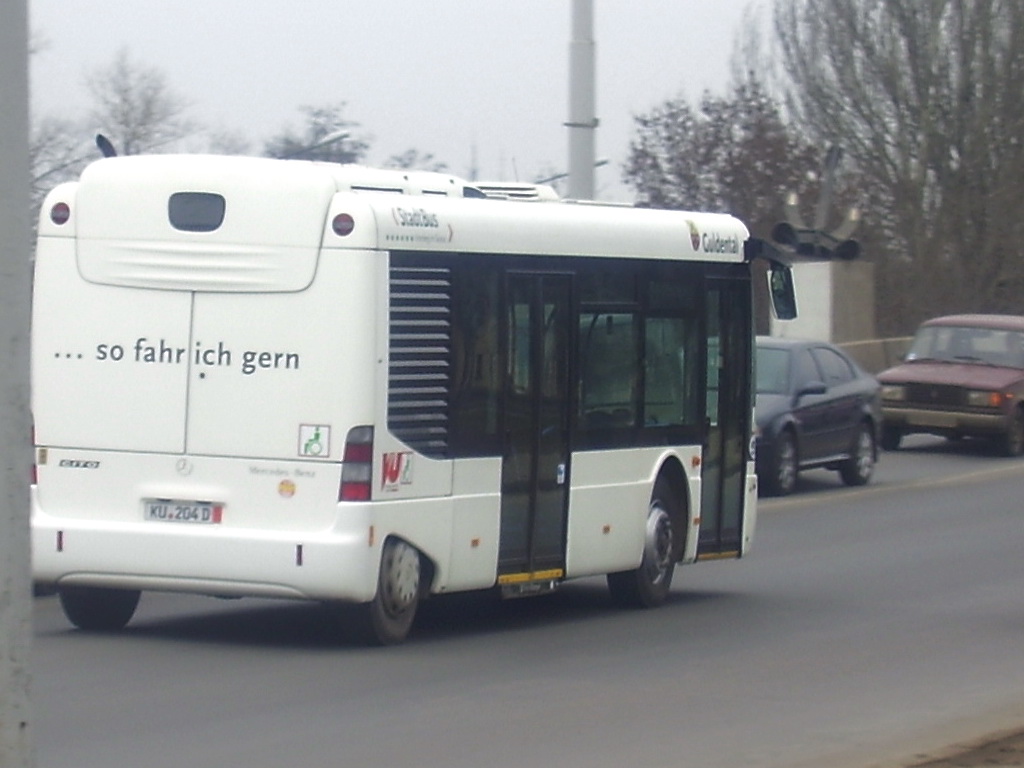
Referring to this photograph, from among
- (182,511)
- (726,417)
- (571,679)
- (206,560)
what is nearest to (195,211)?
(182,511)

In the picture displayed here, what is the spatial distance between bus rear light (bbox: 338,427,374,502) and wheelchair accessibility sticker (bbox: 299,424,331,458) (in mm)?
103

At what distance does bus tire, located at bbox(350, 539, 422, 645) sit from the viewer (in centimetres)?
1136

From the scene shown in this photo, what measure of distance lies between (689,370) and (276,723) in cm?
554

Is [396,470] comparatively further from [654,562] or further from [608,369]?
[654,562]

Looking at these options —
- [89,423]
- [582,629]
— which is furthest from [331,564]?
[582,629]

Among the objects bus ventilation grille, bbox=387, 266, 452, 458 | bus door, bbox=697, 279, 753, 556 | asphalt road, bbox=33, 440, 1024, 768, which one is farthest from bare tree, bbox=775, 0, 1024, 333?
bus ventilation grille, bbox=387, 266, 452, 458

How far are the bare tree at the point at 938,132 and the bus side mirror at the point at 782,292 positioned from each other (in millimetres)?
33154

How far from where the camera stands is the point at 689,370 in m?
14.1

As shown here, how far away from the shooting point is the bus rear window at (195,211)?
1138 cm

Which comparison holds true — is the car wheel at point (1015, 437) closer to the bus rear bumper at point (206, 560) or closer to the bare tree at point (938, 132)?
the bus rear bumper at point (206, 560)

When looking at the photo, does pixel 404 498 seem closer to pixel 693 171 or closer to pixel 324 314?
pixel 324 314

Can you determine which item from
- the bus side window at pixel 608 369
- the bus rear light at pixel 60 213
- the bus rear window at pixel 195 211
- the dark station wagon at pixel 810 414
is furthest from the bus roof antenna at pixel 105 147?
the dark station wagon at pixel 810 414

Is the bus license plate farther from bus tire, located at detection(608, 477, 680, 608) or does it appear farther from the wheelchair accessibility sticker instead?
bus tire, located at detection(608, 477, 680, 608)

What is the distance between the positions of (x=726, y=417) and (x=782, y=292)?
1207 mm
